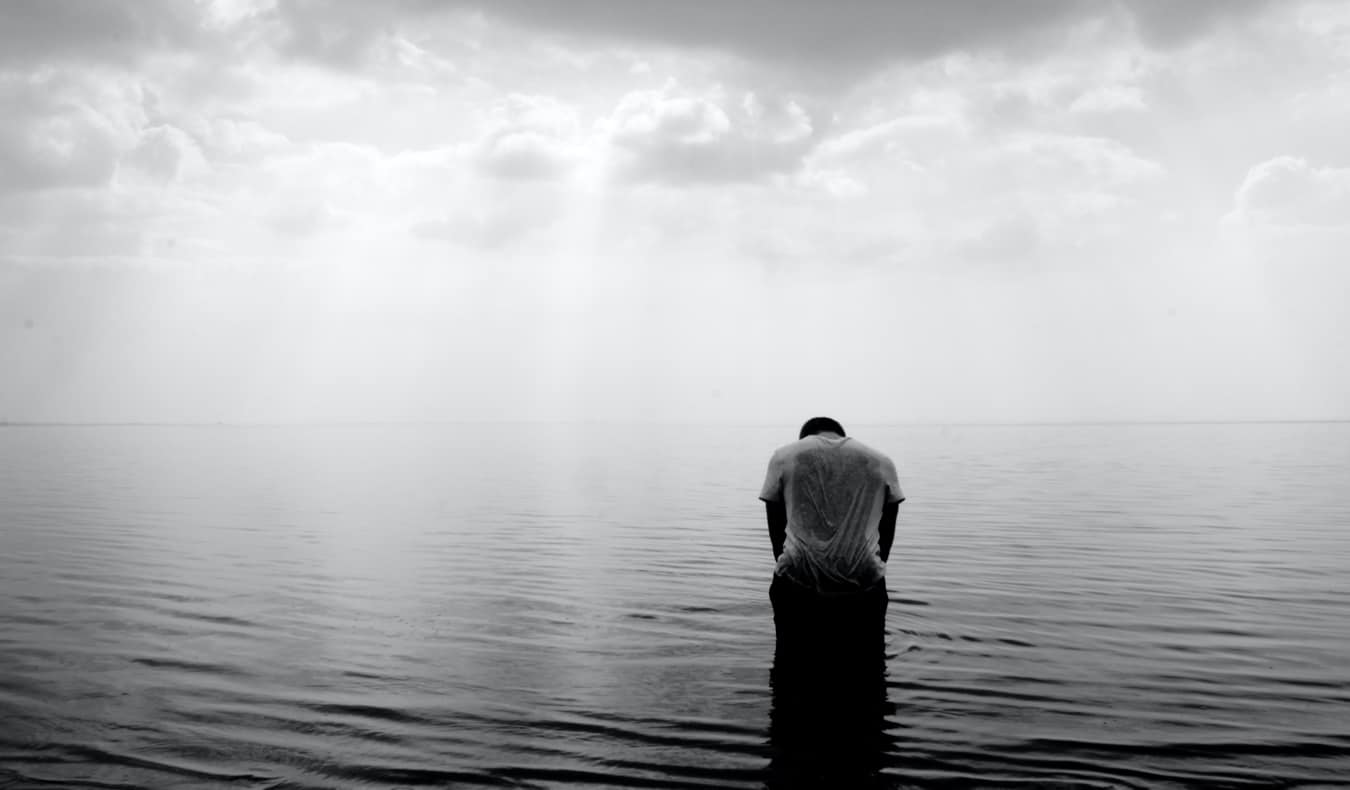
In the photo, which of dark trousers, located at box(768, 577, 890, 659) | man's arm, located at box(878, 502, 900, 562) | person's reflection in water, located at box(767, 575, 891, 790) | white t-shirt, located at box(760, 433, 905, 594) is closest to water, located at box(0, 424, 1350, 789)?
person's reflection in water, located at box(767, 575, 891, 790)

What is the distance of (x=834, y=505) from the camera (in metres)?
8.71

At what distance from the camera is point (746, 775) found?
6984 millimetres

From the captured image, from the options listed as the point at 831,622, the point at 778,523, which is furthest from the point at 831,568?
the point at 778,523

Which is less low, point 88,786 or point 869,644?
point 869,644

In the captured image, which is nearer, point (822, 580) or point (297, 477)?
point (822, 580)

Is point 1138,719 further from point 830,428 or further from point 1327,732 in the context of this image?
point 830,428

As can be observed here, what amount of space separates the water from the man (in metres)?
0.75

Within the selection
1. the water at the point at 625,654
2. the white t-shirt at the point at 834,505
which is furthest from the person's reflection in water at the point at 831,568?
the water at the point at 625,654

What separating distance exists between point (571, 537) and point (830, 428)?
1650cm

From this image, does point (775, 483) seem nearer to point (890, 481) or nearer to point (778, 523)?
point (778, 523)

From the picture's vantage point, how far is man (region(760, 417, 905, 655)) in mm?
8688

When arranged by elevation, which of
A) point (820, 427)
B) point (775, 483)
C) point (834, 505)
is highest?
point (820, 427)

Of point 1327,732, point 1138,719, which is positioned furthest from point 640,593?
point 1327,732

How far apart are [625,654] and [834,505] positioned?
384 centimetres
